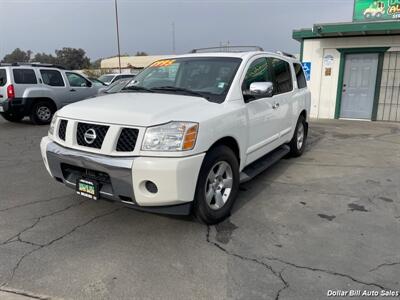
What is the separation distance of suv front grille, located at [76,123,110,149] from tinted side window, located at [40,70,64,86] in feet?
29.1

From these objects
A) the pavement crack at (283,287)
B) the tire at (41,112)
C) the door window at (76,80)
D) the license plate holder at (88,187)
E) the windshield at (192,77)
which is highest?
the windshield at (192,77)

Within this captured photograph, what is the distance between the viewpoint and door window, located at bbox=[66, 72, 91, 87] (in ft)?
39.9

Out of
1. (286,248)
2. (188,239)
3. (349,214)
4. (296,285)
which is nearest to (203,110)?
(188,239)

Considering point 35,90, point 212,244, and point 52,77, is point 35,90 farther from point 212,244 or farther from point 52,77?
point 212,244

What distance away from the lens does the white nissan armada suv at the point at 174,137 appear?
310 centimetres

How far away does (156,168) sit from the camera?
9.91ft

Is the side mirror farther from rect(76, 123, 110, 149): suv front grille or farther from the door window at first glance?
the door window

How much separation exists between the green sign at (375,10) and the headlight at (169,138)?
427 inches

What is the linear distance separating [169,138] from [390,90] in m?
10.7

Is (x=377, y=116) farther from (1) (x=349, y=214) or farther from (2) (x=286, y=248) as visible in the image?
(2) (x=286, y=248)

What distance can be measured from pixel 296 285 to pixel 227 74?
2482mm

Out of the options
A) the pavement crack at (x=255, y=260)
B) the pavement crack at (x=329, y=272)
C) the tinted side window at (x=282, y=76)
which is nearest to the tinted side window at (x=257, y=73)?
the tinted side window at (x=282, y=76)

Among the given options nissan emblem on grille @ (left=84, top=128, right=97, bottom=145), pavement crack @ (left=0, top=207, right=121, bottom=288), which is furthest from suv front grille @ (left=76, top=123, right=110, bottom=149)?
pavement crack @ (left=0, top=207, right=121, bottom=288)

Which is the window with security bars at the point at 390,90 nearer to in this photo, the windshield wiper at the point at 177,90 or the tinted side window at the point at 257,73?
the tinted side window at the point at 257,73
